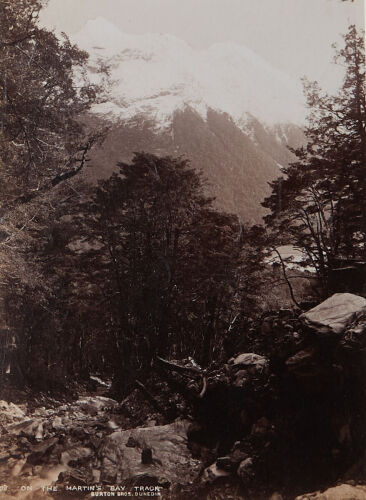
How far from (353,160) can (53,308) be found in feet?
41.5

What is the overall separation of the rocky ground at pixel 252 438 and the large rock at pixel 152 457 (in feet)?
0.06

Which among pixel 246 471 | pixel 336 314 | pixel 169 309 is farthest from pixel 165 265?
pixel 246 471

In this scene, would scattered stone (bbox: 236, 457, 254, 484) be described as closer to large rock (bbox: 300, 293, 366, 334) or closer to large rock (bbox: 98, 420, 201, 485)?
large rock (bbox: 98, 420, 201, 485)

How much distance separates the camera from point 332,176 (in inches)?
356

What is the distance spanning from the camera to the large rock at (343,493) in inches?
136

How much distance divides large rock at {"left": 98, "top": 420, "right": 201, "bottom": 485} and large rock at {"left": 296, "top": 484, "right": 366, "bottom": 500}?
6.41ft

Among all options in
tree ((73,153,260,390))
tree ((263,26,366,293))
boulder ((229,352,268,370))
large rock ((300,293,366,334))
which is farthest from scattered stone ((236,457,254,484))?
tree ((73,153,260,390))

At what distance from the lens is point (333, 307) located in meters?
5.06

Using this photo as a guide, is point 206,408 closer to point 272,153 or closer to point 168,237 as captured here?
point 168,237

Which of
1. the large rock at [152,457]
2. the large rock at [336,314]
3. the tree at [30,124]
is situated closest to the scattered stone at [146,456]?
the large rock at [152,457]

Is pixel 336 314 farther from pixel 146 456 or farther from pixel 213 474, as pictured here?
pixel 146 456

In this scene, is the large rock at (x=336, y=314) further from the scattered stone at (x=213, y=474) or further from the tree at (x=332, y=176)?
the tree at (x=332, y=176)

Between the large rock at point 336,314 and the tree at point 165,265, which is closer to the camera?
the large rock at point 336,314

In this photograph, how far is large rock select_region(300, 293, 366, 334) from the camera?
183 inches
